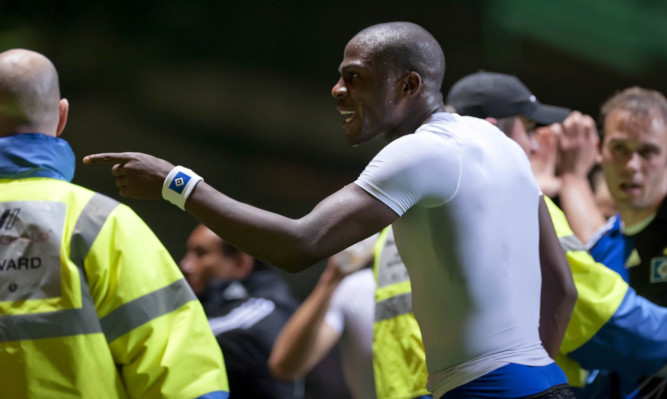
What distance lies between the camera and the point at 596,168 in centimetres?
521

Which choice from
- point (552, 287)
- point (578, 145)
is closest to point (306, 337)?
point (578, 145)

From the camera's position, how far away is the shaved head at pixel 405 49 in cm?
209

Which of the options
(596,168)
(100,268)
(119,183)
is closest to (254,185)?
(596,168)

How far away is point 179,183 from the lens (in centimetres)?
181

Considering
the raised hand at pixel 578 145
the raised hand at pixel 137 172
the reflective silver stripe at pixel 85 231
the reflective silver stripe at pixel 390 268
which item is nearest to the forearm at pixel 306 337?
the reflective silver stripe at pixel 390 268

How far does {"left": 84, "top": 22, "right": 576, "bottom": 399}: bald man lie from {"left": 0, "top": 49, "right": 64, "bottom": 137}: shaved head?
0.73 m

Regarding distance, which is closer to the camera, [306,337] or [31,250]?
[31,250]

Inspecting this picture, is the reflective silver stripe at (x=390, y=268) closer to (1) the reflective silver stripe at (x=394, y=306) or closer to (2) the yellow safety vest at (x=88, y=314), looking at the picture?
(1) the reflective silver stripe at (x=394, y=306)

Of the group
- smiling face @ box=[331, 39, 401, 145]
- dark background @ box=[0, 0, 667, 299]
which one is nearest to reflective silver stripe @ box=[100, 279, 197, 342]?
smiling face @ box=[331, 39, 401, 145]

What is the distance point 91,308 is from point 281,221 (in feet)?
2.50

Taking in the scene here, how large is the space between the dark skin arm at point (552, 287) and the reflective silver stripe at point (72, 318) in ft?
3.50

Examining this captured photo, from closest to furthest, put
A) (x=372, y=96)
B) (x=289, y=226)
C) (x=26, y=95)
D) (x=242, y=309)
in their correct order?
(x=289, y=226) → (x=372, y=96) → (x=26, y=95) → (x=242, y=309)

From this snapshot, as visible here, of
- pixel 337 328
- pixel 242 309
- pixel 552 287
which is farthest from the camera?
pixel 242 309

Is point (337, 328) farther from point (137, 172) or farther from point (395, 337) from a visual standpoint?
point (137, 172)
